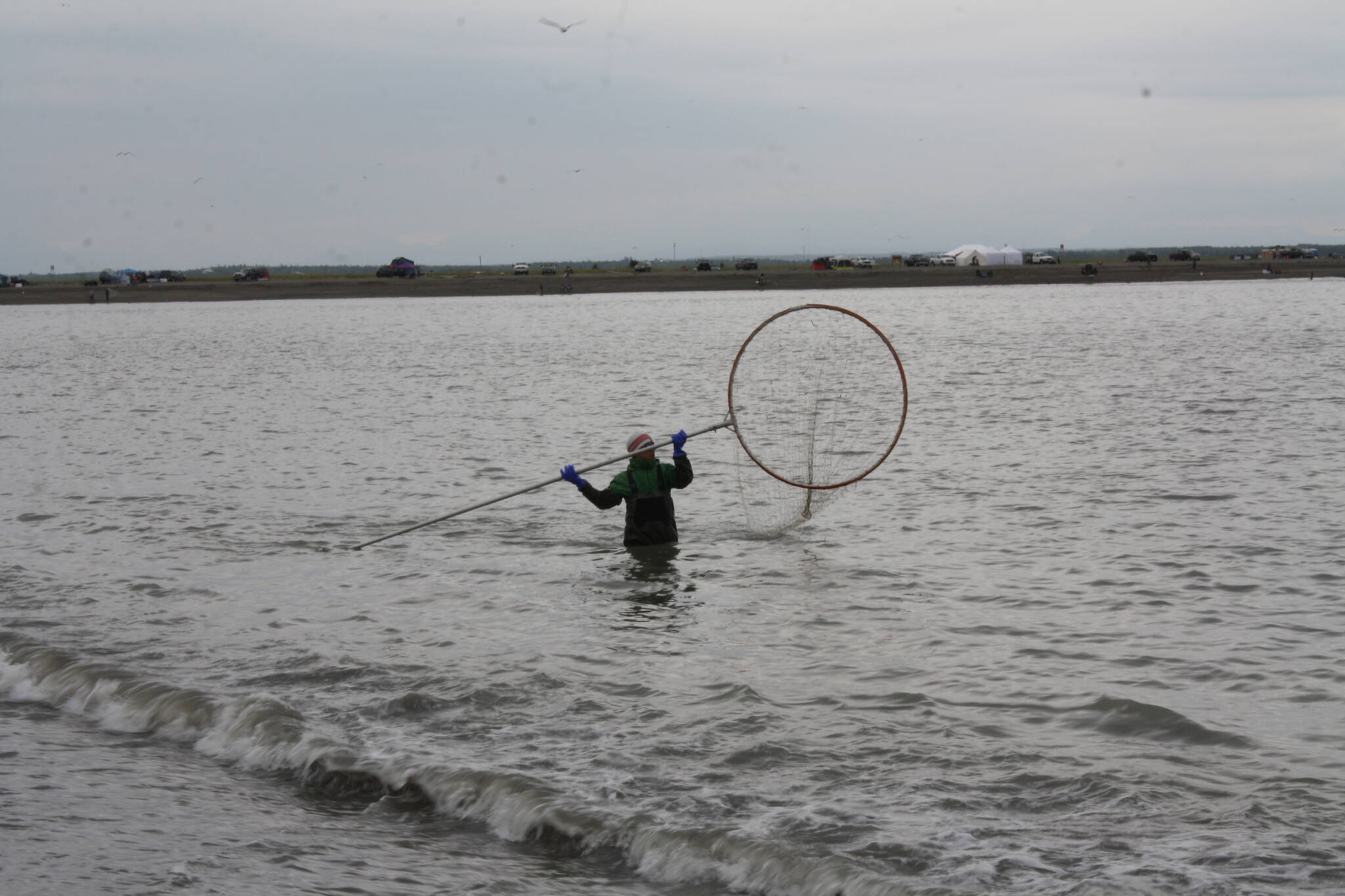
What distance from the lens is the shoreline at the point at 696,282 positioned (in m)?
109

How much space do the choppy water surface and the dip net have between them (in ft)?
2.01

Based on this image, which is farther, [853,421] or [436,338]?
[436,338]

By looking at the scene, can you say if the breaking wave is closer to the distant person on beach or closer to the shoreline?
the distant person on beach

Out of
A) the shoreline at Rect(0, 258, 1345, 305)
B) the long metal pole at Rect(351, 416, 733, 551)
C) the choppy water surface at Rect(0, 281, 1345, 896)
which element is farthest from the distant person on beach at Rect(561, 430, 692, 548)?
the shoreline at Rect(0, 258, 1345, 305)

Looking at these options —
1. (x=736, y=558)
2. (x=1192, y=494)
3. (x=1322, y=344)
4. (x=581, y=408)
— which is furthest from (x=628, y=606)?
(x=1322, y=344)

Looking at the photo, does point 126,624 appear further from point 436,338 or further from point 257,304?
point 257,304

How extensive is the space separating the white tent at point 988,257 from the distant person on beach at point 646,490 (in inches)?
4350

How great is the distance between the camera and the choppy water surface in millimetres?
6660

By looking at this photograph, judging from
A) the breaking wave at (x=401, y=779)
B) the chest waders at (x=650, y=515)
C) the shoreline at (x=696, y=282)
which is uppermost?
the shoreline at (x=696, y=282)

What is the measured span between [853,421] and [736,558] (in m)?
13.8

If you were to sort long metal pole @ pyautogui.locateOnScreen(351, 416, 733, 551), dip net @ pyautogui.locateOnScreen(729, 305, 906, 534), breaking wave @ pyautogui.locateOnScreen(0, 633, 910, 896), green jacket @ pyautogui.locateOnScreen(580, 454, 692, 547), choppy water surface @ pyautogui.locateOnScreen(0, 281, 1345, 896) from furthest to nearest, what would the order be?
1. dip net @ pyautogui.locateOnScreen(729, 305, 906, 534)
2. green jacket @ pyautogui.locateOnScreen(580, 454, 692, 547)
3. long metal pole @ pyautogui.locateOnScreen(351, 416, 733, 551)
4. choppy water surface @ pyautogui.locateOnScreen(0, 281, 1345, 896)
5. breaking wave @ pyautogui.locateOnScreen(0, 633, 910, 896)

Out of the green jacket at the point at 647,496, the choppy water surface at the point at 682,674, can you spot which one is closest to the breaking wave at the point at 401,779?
the choppy water surface at the point at 682,674

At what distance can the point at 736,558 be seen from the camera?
13.9m

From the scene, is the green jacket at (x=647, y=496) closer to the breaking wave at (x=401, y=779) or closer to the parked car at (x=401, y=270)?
the breaking wave at (x=401, y=779)
